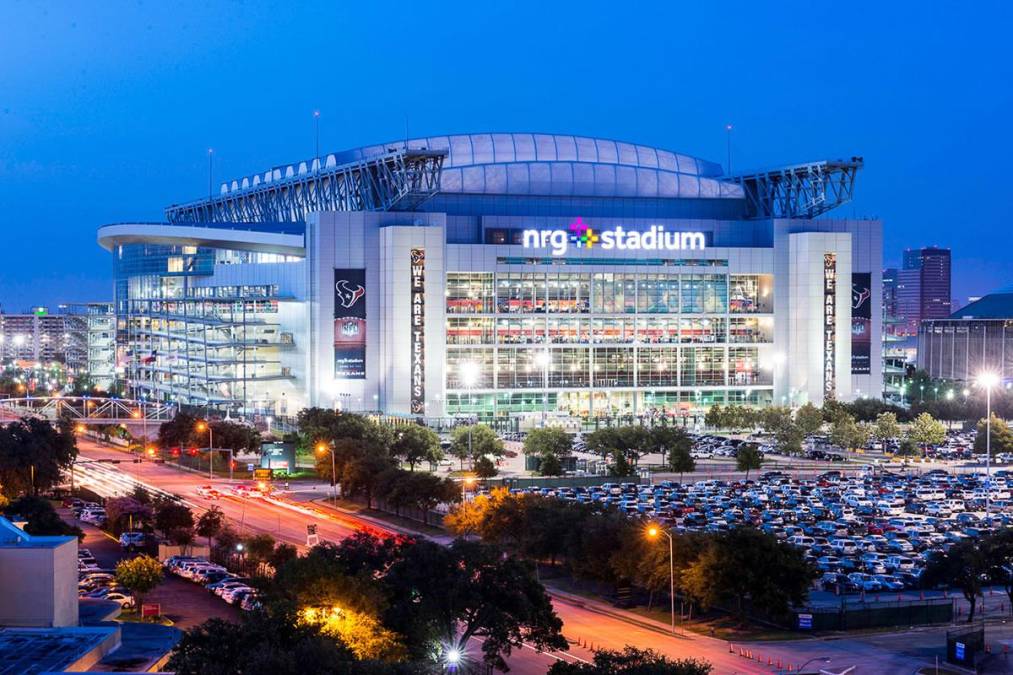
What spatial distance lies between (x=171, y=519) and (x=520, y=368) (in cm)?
6715

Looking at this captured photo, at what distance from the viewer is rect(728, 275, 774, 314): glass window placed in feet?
444

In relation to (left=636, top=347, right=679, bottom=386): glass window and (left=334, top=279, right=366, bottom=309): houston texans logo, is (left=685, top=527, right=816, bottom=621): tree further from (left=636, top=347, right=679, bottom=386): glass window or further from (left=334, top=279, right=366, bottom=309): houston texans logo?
(left=636, top=347, right=679, bottom=386): glass window

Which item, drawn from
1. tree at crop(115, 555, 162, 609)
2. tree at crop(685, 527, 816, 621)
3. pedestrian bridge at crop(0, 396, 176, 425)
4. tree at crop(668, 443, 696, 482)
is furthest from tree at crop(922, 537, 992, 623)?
pedestrian bridge at crop(0, 396, 176, 425)

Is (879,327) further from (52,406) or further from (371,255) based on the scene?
(52,406)

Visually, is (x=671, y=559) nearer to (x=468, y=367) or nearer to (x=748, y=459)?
(x=748, y=459)

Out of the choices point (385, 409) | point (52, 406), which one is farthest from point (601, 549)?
point (52, 406)

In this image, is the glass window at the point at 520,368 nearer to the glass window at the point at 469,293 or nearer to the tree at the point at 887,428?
the glass window at the point at 469,293

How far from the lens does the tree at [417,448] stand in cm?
9169

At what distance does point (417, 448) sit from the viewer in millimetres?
91750

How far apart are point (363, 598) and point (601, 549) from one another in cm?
1807

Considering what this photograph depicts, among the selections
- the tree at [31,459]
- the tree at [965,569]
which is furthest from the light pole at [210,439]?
the tree at [965,569]

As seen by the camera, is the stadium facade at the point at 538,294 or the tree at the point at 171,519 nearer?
the tree at the point at 171,519

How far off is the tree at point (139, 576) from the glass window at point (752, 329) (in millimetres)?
92196

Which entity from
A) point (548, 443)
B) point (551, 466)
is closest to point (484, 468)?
point (551, 466)
